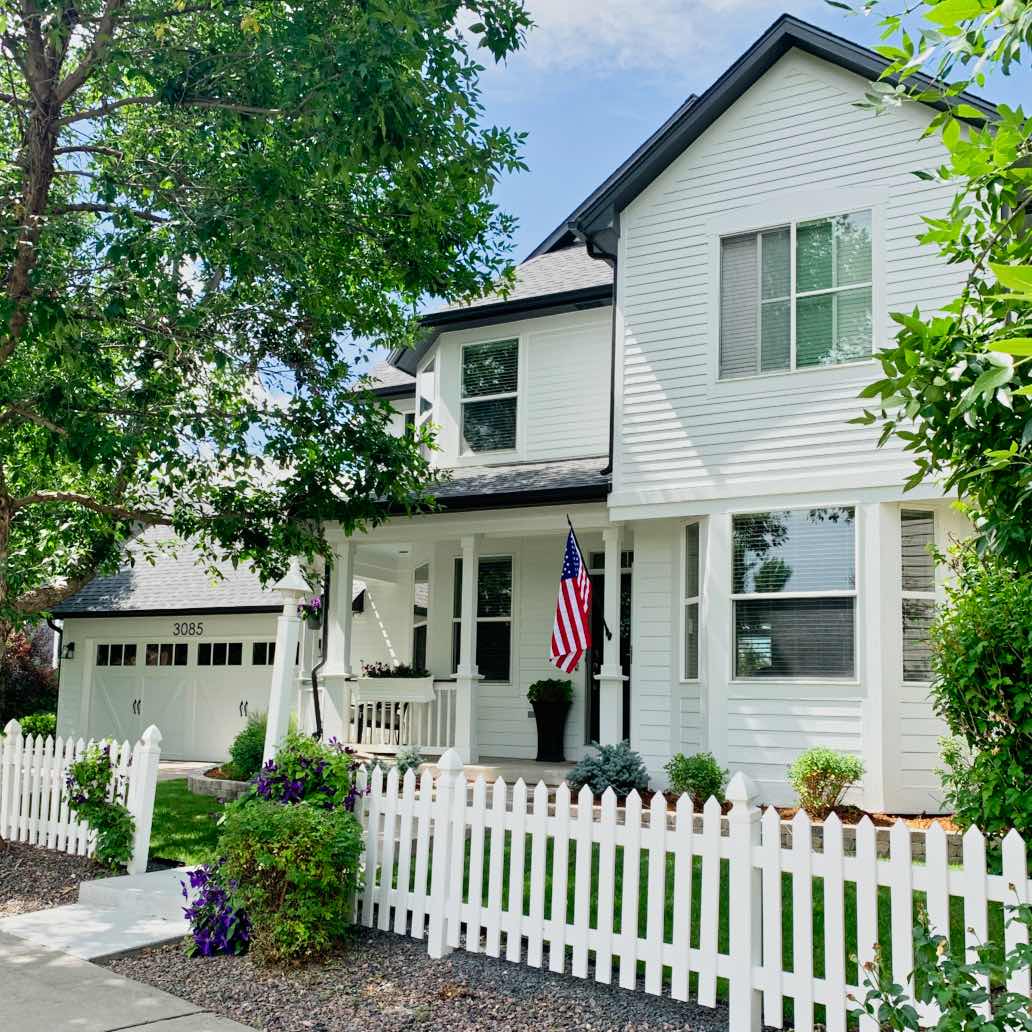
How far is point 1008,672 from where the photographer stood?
6.59 metres

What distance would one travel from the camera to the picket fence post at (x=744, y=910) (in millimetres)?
5094

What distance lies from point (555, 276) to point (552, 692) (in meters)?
5.79

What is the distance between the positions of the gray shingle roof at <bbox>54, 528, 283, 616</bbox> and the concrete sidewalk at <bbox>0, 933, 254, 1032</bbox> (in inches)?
495

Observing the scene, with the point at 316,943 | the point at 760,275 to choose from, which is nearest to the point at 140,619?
the point at 760,275

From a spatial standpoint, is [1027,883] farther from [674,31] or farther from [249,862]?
[674,31]

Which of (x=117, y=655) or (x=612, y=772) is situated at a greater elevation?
(x=117, y=655)

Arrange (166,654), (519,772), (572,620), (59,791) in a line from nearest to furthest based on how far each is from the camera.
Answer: (59,791), (572,620), (519,772), (166,654)

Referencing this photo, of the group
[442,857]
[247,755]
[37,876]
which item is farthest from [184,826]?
[442,857]

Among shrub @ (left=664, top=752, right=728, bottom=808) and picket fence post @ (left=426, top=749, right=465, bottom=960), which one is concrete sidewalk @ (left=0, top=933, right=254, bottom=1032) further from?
shrub @ (left=664, top=752, right=728, bottom=808)

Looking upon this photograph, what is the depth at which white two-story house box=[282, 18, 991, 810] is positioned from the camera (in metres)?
10.2

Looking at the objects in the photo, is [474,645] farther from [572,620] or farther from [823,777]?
[823,777]

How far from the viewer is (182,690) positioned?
20.4 metres

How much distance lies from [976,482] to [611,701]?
7.70 metres

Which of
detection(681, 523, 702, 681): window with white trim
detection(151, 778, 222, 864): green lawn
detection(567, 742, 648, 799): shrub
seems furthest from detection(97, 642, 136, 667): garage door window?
detection(681, 523, 702, 681): window with white trim
